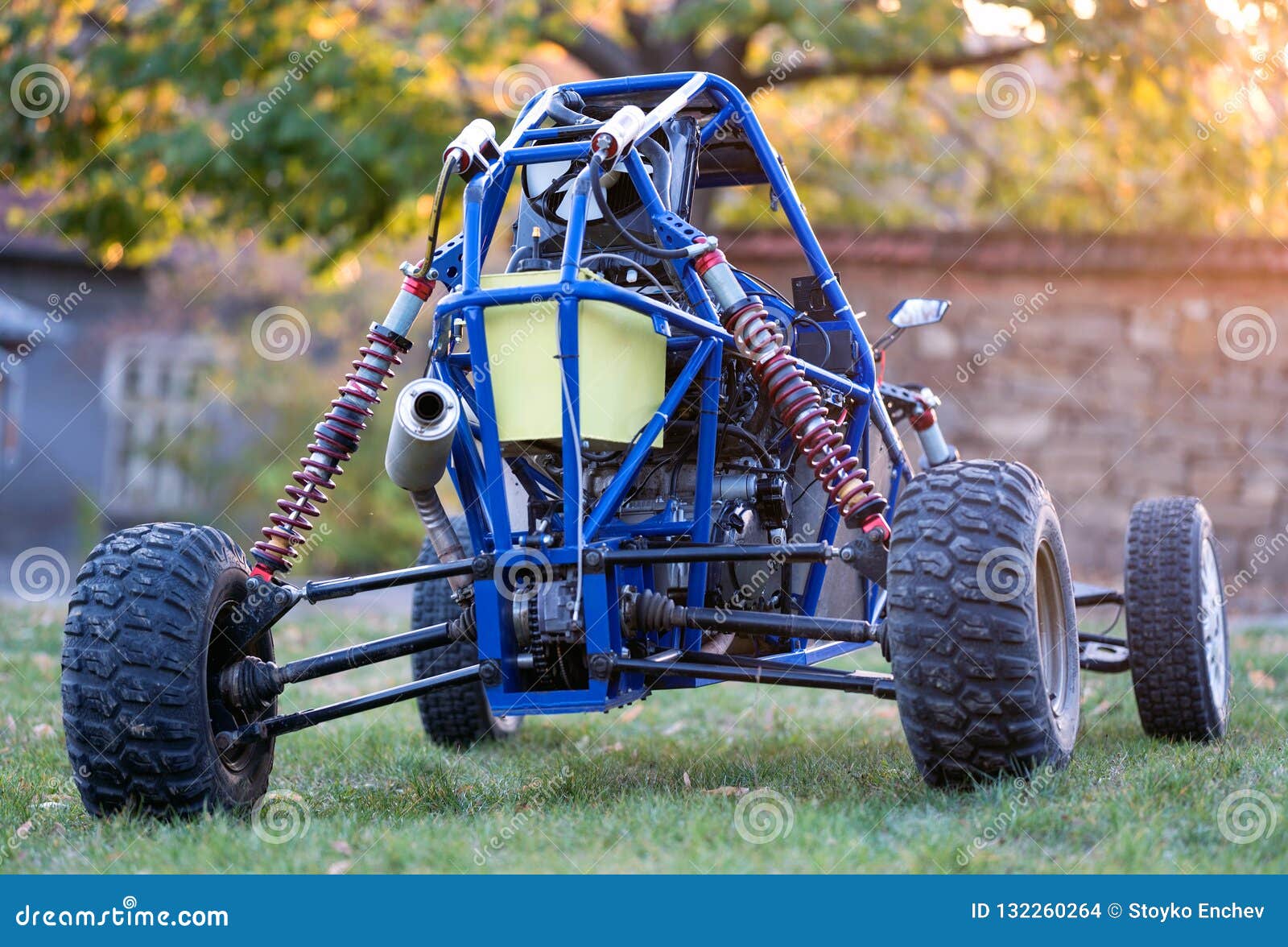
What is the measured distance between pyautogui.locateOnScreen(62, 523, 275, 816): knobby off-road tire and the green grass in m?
0.11

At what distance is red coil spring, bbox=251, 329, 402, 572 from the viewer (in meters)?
4.50

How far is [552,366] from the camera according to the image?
165 inches

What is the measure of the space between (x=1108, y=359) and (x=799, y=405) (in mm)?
8429

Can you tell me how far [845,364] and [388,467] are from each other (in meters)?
1.67

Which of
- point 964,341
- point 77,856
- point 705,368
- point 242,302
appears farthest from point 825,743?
point 242,302

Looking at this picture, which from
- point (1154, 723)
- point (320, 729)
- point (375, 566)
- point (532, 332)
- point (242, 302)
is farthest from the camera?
point (242, 302)

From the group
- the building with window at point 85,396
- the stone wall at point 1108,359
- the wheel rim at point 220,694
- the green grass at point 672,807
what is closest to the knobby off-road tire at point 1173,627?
the green grass at point 672,807

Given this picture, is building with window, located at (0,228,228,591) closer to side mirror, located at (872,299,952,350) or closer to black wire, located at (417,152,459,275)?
side mirror, located at (872,299,952,350)

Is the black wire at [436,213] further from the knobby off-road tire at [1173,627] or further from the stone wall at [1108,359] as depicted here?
the stone wall at [1108,359]

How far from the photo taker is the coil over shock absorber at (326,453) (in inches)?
177

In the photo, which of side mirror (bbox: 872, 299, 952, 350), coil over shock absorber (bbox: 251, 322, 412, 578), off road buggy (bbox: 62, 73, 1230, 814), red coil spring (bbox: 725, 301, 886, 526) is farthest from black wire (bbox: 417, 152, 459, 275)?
side mirror (bbox: 872, 299, 952, 350)

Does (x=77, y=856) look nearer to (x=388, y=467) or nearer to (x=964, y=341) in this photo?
(x=388, y=467)

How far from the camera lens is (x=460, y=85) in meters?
13.6

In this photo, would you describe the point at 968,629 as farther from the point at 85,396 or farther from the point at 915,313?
the point at 85,396
